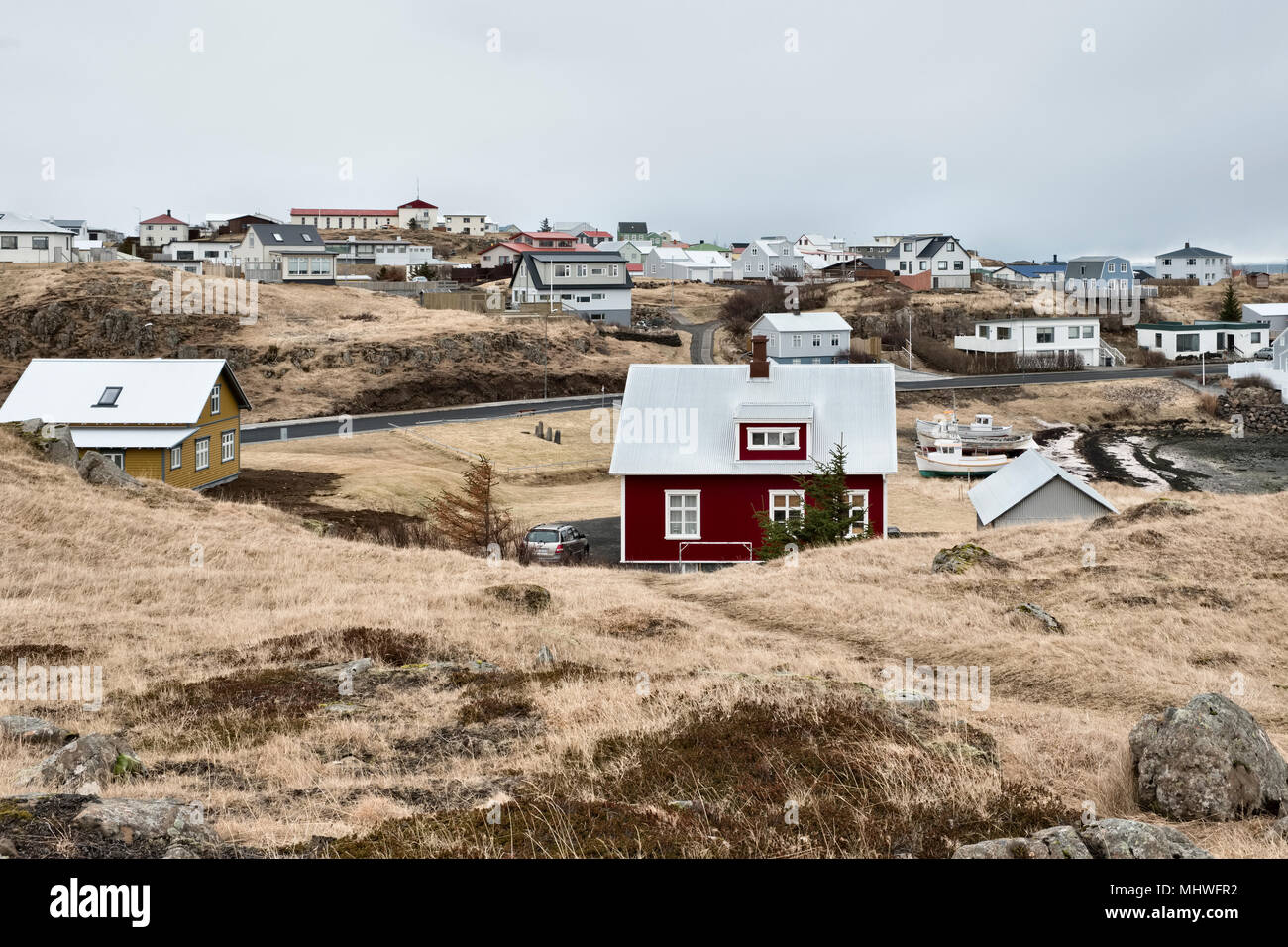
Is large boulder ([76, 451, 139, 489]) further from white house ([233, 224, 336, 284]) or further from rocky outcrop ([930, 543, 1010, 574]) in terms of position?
white house ([233, 224, 336, 284])

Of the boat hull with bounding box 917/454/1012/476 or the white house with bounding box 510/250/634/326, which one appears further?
the white house with bounding box 510/250/634/326

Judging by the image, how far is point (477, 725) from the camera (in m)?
13.9

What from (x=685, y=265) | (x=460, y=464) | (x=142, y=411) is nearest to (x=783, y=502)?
(x=460, y=464)

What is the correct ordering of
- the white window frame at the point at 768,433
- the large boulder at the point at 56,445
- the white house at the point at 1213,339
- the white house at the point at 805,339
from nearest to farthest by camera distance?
the large boulder at the point at 56,445 < the white window frame at the point at 768,433 < the white house at the point at 805,339 < the white house at the point at 1213,339

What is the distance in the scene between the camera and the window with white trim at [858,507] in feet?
131

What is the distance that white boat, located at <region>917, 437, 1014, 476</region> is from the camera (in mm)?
67500

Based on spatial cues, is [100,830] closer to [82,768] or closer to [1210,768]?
[82,768]

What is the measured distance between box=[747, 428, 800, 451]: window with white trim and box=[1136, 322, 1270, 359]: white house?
82.8 meters

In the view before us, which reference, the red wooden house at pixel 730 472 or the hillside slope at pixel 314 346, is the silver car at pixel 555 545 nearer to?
the red wooden house at pixel 730 472

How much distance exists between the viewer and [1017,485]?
41.7 m

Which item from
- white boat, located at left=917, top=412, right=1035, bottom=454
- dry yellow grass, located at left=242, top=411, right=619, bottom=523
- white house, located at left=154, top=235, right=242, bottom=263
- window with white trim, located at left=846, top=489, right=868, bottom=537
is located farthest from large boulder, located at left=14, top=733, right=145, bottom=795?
white house, located at left=154, top=235, right=242, bottom=263

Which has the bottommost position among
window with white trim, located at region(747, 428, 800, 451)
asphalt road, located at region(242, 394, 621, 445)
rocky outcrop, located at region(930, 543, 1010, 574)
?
rocky outcrop, located at region(930, 543, 1010, 574)

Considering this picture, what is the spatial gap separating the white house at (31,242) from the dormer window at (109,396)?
67.2 m

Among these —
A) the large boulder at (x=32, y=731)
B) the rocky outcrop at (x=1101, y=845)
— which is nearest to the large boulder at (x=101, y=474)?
the large boulder at (x=32, y=731)
